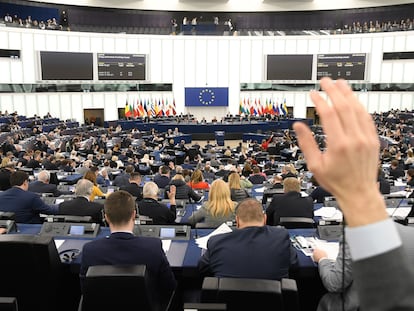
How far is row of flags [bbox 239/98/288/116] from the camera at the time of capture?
93.2 ft

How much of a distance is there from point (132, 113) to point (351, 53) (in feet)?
51.3

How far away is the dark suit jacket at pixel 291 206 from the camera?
512 cm

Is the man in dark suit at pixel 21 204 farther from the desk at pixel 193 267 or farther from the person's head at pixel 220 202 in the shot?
the person's head at pixel 220 202

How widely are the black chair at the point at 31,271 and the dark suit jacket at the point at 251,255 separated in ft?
3.72

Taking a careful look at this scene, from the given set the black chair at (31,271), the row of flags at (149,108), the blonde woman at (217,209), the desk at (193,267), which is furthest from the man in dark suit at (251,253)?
the row of flags at (149,108)

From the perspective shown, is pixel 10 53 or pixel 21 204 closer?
pixel 21 204

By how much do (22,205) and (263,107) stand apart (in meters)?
25.1

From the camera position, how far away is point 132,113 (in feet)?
91.7

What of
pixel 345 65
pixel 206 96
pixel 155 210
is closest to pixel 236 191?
pixel 155 210

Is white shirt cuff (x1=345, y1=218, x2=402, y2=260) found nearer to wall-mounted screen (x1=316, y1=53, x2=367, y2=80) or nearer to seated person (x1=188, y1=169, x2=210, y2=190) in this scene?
seated person (x1=188, y1=169, x2=210, y2=190)

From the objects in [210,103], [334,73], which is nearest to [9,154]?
[210,103]

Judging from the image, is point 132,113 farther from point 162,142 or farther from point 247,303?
point 247,303

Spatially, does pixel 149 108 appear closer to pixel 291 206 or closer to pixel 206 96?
pixel 206 96

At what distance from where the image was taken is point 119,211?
2977 millimetres
